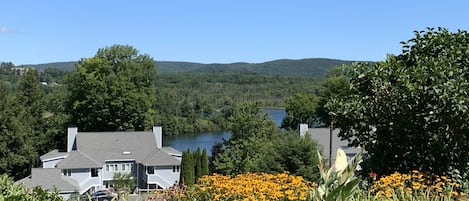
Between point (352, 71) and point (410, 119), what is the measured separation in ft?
3.84

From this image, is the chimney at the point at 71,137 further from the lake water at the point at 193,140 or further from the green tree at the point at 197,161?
the lake water at the point at 193,140

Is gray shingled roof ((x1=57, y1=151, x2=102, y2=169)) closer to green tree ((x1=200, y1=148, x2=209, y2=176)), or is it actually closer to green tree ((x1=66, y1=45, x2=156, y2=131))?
green tree ((x1=66, y1=45, x2=156, y2=131))

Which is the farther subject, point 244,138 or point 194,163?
point 194,163

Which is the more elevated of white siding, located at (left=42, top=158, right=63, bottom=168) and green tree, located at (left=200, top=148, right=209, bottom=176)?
green tree, located at (left=200, top=148, right=209, bottom=176)

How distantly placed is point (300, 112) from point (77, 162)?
2155 centimetres

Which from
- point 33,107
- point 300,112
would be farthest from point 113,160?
point 300,112

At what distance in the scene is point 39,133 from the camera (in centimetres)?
→ 3719

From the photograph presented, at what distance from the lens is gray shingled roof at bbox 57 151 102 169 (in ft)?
102

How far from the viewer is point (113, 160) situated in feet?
110

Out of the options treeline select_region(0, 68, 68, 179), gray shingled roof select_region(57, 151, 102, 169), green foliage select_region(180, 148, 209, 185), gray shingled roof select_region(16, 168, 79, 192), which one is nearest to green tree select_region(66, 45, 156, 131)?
treeline select_region(0, 68, 68, 179)

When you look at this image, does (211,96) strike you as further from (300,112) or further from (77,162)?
(77,162)

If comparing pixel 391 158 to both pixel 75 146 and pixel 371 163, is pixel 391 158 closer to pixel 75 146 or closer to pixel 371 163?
pixel 371 163

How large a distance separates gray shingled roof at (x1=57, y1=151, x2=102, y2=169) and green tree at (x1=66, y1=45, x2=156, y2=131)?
4.94 metres

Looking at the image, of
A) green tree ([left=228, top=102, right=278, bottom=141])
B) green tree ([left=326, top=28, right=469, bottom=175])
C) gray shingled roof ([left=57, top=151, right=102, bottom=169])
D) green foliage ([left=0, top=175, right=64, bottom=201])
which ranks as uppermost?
green tree ([left=326, top=28, right=469, bottom=175])
